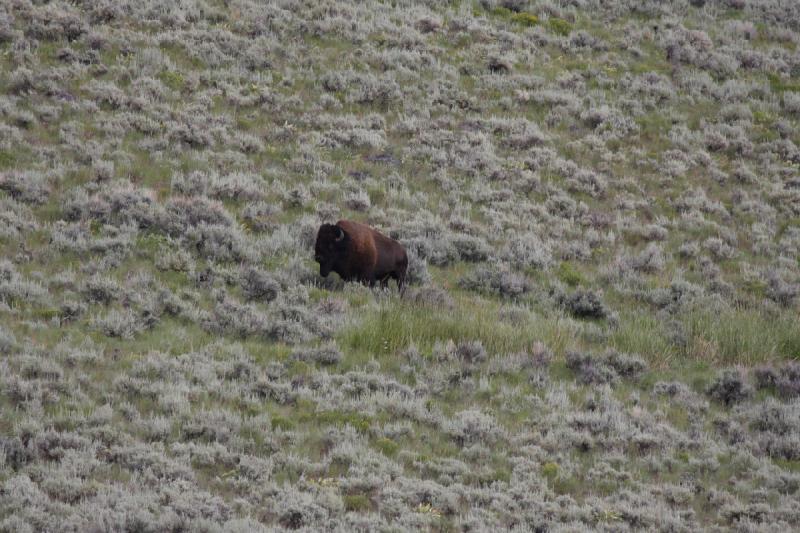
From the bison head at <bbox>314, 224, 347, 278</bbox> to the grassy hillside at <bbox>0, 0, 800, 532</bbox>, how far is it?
51 centimetres

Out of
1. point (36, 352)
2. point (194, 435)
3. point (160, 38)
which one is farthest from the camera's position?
point (160, 38)

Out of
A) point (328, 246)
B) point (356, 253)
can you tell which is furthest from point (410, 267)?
point (328, 246)

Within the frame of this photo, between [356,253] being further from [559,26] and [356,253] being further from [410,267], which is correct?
[559,26]

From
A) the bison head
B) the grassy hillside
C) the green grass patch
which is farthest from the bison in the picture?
the green grass patch

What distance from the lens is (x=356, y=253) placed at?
1881 centimetres

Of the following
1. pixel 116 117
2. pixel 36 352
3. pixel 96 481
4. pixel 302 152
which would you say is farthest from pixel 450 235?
pixel 96 481

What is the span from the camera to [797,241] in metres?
24.9

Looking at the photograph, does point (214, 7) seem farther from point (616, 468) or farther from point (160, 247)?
point (616, 468)

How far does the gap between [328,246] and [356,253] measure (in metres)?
0.51

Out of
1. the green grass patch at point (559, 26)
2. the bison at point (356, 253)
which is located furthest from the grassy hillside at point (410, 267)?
the green grass patch at point (559, 26)

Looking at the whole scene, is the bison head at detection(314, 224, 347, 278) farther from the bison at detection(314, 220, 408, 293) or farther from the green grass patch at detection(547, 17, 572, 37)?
the green grass patch at detection(547, 17, 572, 37)

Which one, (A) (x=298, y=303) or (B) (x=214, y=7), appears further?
(B) (x=214, y=7)

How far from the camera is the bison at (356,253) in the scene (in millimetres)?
18609

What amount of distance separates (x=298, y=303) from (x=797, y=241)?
12640mm
